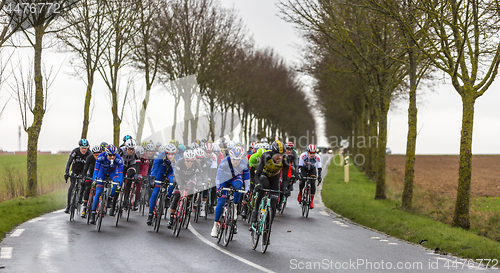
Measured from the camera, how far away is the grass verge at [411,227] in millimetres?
10406

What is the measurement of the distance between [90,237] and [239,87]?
31.2 metres

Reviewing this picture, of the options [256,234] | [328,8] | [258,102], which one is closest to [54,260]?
[256,234]

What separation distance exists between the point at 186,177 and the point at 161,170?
4.40ft

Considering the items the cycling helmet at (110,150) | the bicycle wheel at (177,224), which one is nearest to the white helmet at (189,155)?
the bicycle wheel at (177,224)

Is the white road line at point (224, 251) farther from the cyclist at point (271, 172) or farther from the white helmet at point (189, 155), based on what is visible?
the white helmet at point (189, 155)

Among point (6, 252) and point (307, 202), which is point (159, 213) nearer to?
point (6, 252)

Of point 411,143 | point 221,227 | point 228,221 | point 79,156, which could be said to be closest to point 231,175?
point 228,221

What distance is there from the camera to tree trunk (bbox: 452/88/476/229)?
13680 millimetres

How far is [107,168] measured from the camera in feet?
41.0

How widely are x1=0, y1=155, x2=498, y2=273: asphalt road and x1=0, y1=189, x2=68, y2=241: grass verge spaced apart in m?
0.28

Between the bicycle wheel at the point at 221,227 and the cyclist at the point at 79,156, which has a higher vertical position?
the cyclist at the point at 79,156

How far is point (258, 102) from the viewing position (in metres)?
47.0

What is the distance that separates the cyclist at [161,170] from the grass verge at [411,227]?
17.3 ft

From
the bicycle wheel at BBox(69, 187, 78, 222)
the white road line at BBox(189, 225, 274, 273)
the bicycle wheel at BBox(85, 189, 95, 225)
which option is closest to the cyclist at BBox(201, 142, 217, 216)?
the white road line at BBox(189, 225, 274, 273)
